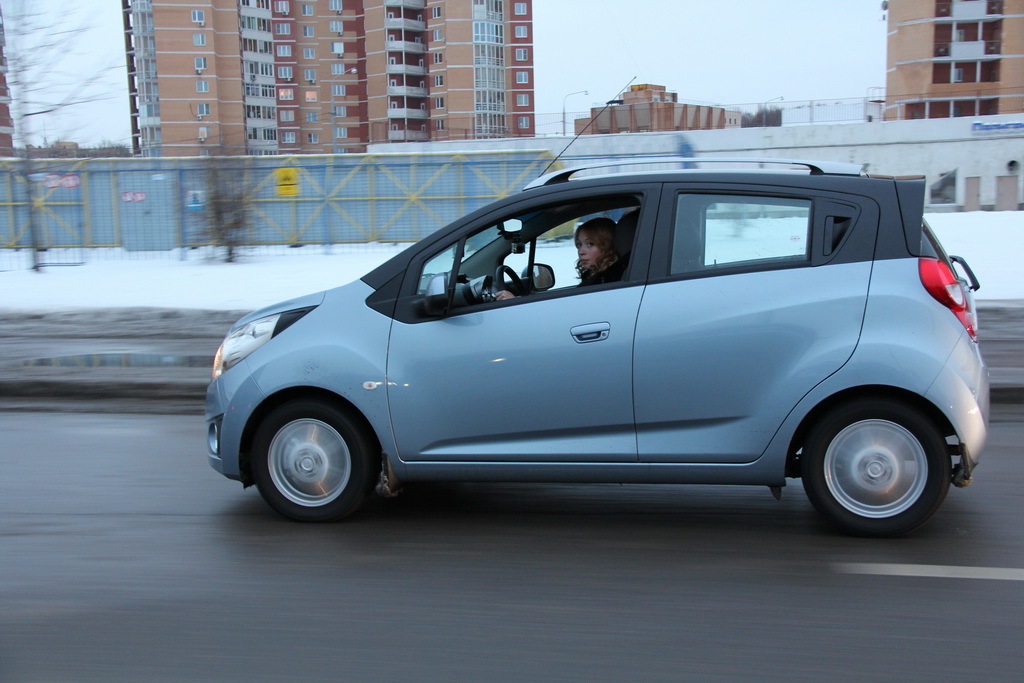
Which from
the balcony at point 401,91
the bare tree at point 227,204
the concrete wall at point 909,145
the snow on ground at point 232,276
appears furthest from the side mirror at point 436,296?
the balcony at point 401,91

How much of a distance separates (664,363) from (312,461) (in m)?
1.82

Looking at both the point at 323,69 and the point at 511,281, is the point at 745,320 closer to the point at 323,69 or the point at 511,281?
the point at 511,281

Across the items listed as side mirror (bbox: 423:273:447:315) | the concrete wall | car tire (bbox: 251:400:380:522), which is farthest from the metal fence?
the concrete wall

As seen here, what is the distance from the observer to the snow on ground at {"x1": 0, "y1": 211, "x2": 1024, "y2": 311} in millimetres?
14547

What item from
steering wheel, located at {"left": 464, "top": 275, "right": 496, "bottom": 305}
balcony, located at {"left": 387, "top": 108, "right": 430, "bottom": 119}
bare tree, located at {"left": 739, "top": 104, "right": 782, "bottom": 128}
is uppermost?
balcony, located at {"left": 387, "top": 108, "right": 430, "bottom": 119}

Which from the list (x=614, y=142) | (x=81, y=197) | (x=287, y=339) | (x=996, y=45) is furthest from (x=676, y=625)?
(x=996, y=45)

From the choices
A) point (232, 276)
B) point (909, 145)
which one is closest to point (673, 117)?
point (909, 145)

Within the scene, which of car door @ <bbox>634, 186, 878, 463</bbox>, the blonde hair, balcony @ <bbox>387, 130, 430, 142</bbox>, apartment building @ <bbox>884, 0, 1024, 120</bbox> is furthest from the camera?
balcony @ <bbox>387, 130, 430, 142</bbox>

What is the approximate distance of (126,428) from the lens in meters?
7.51

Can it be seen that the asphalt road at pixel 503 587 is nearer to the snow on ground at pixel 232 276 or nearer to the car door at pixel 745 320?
the car door at pixel 745 320

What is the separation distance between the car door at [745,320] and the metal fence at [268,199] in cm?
2003

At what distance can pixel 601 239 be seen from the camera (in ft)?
16.4

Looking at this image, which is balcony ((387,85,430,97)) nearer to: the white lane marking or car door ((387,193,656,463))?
car door ((387,193,656,463))

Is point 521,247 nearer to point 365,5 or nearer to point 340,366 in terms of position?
point 340,366
